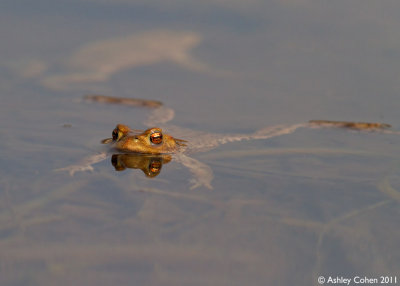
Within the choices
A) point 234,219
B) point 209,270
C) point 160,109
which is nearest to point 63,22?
point 160,109

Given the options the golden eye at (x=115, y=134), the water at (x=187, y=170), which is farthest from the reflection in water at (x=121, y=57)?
the golden eye at (x=115, y=134)

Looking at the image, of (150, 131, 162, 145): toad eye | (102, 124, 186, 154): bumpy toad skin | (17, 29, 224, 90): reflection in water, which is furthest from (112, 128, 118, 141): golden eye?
(17, 29, 224, 90): reflection in water

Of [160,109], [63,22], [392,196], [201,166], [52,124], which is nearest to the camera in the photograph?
[392,196]

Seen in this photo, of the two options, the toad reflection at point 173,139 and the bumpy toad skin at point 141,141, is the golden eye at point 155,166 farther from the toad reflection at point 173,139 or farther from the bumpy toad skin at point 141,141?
the bumpy toad skin at point 141,141

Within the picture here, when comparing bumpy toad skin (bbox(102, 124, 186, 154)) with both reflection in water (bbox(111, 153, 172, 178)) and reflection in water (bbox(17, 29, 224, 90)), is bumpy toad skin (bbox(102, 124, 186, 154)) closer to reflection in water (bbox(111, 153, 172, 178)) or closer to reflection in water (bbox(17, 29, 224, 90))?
reflection in water (bbox(111, 153, 172, 178))

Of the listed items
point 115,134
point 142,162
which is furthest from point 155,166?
point 115,134

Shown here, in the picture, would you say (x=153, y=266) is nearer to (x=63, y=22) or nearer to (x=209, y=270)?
(x=209, y=270)
